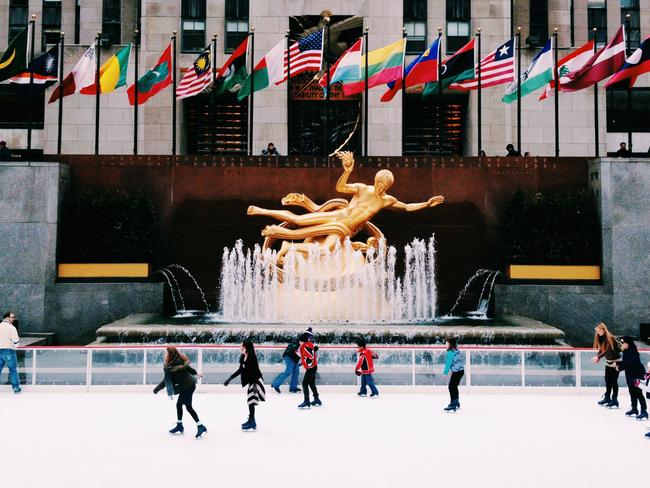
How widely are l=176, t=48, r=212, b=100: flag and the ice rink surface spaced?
11808 millimetres

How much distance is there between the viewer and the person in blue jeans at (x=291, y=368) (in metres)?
13.1

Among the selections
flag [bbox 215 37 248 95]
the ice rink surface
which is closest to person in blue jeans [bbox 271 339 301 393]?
the ice rink surface

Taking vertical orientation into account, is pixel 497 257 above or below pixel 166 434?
above

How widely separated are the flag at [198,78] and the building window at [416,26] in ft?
43.2

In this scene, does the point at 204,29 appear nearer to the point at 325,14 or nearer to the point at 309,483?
the point at 325,14

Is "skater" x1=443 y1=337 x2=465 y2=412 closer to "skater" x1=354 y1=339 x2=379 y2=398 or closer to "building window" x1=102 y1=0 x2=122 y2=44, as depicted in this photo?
"skater" x1=354 y1=339 x2=379 y2=398

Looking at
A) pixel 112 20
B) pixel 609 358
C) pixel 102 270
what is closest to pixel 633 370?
pixel 609 358

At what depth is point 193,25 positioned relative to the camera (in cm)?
3300

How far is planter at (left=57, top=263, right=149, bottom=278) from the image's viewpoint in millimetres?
21203

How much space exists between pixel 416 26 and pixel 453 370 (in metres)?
24.2

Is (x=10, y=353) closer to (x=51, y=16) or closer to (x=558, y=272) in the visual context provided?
(x=558, y=272)

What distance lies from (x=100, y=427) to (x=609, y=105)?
30.7 m

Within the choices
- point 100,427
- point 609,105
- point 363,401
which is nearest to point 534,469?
point 363,401

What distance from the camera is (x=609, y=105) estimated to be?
34.9 metres
